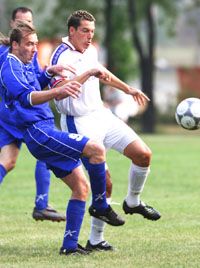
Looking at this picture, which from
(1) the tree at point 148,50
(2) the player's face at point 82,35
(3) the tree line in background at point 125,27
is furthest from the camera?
(3) the tree line in background at point 125,27

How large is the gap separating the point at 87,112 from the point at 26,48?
91cm

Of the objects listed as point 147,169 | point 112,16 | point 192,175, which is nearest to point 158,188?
point 192,175

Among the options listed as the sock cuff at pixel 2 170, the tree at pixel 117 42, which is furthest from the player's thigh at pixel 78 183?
the tree at pixel 117 42

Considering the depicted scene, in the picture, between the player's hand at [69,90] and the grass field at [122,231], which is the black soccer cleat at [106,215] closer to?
the grass field at [122,231]

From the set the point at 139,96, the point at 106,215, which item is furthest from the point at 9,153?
the point at 106,215

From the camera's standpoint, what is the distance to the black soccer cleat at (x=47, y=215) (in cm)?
939

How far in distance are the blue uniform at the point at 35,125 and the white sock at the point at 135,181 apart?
77cm

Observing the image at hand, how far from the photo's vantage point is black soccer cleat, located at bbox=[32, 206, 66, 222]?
939 cm

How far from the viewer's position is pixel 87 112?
8070 mm

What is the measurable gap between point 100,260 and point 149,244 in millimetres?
835

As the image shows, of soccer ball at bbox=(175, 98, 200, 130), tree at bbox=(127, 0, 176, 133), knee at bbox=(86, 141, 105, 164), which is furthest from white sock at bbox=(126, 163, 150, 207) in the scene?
tree at bbox=(127, 0, 176, 133)

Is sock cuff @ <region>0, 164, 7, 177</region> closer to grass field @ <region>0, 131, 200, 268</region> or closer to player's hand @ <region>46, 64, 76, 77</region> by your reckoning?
grass field @ <region>0, 131, 200, 268</region>

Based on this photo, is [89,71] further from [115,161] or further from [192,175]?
[115,161]

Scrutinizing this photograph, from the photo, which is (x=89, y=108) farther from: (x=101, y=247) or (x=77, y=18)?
(x=101, y=247)
